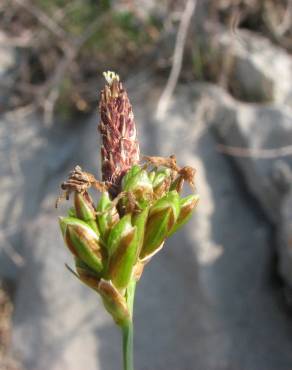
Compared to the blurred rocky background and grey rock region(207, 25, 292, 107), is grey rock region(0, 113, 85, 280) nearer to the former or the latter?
the blurred rocky background

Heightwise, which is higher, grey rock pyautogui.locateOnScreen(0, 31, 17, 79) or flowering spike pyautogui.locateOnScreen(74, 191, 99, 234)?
flowering spike pyautogui.locateOnScreen(74, 191, 99, 234)

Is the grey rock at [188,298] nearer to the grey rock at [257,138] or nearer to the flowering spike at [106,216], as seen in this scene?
the grey rock at [257,138]

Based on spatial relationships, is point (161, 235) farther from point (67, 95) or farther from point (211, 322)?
point (67, 95)

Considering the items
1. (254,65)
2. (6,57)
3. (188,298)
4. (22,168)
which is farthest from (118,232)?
(6,57)

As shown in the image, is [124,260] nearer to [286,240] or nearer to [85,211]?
[85,211]

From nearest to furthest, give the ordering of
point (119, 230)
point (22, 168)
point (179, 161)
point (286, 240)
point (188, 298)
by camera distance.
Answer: point (119, 230), point (286, 240), point (188, 298), point (179, 161), point (22, 168)

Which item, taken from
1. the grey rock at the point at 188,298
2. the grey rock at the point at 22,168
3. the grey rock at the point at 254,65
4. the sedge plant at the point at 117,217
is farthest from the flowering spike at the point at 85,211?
the grey rock at the point at 22,168

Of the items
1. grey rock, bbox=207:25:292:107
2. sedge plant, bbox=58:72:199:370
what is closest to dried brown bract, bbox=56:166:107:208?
sedge plant, bbox=58:72:199:370
